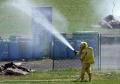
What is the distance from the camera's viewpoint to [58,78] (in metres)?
21.2

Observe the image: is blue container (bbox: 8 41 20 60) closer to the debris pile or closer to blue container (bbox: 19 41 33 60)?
blue container (bbox: 19 41 33 60)

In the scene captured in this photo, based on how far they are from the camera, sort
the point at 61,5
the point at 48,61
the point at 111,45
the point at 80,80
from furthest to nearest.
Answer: the point at 61,5 < the point at 111,45 < the point at 48,61 < the point at 80,80

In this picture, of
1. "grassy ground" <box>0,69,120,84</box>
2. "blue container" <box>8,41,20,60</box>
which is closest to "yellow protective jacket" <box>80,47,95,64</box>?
"grassy ground" <box>0,69,120,84</box>

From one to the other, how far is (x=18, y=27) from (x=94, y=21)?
901 cm

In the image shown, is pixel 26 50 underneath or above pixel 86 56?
above

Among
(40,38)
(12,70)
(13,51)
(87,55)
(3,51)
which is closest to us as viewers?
(87,55)

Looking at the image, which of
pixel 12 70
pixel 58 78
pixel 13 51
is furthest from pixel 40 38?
pixel 58 78

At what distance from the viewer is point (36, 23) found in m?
29.1

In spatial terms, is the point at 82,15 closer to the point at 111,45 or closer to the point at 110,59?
the point at 111,45

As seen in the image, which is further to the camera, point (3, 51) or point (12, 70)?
point (3, 51)

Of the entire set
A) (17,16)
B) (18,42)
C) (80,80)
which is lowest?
(80,80)

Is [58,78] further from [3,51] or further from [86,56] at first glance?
[3,51]

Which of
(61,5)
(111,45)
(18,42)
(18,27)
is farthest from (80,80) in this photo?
(61,5)

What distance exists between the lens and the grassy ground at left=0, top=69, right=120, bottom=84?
19.8m
